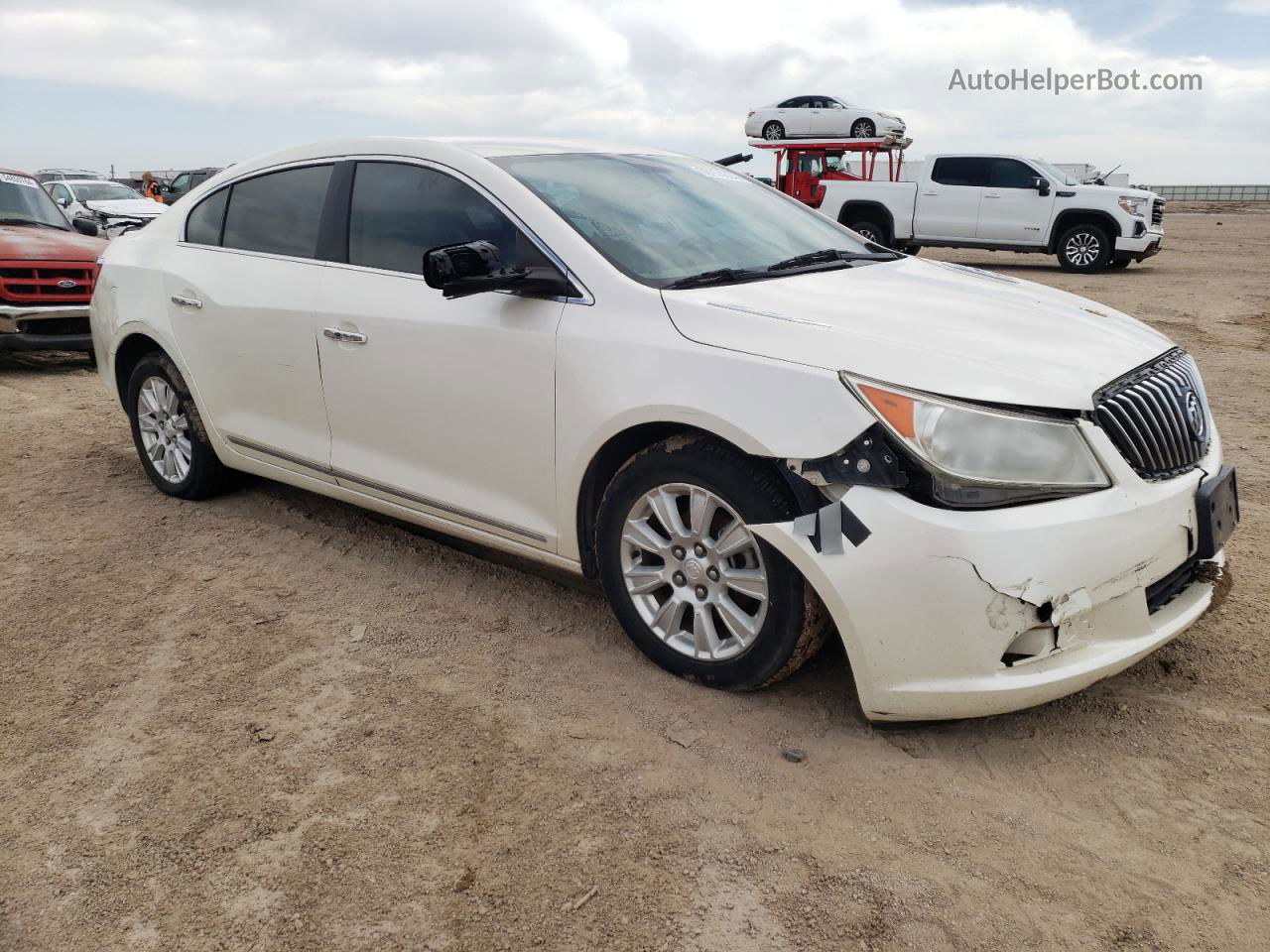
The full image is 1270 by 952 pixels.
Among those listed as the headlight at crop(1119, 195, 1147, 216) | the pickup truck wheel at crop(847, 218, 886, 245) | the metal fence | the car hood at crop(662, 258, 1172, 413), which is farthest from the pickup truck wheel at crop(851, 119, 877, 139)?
the metal fence

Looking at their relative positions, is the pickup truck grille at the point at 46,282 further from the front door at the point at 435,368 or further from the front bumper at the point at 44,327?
the front door at the point at 435,368

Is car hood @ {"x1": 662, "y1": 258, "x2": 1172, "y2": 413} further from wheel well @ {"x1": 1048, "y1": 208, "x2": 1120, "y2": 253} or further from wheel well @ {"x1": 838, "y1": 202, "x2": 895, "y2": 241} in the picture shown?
wheel well @ {"x1": 838, "y1": 202, "x2": 895, "y2": 241}

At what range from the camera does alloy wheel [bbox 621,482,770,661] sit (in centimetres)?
295

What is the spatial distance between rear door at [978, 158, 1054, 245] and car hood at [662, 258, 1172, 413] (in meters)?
14.5

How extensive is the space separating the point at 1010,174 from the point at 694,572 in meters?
16.0

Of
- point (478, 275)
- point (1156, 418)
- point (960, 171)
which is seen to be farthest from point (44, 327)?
point (960, 171)

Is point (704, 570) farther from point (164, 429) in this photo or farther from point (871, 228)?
point (871, 228)

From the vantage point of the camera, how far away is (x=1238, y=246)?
837 inches

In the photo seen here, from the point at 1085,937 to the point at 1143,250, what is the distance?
16412 mm

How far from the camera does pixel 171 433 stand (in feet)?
16.3

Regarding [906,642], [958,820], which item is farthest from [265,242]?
[958,820]

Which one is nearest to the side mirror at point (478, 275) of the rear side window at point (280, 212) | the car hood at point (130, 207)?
the rear side window at point (280, 212)

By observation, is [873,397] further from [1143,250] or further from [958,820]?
[1143,250]

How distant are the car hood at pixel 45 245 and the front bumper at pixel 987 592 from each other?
779cm
